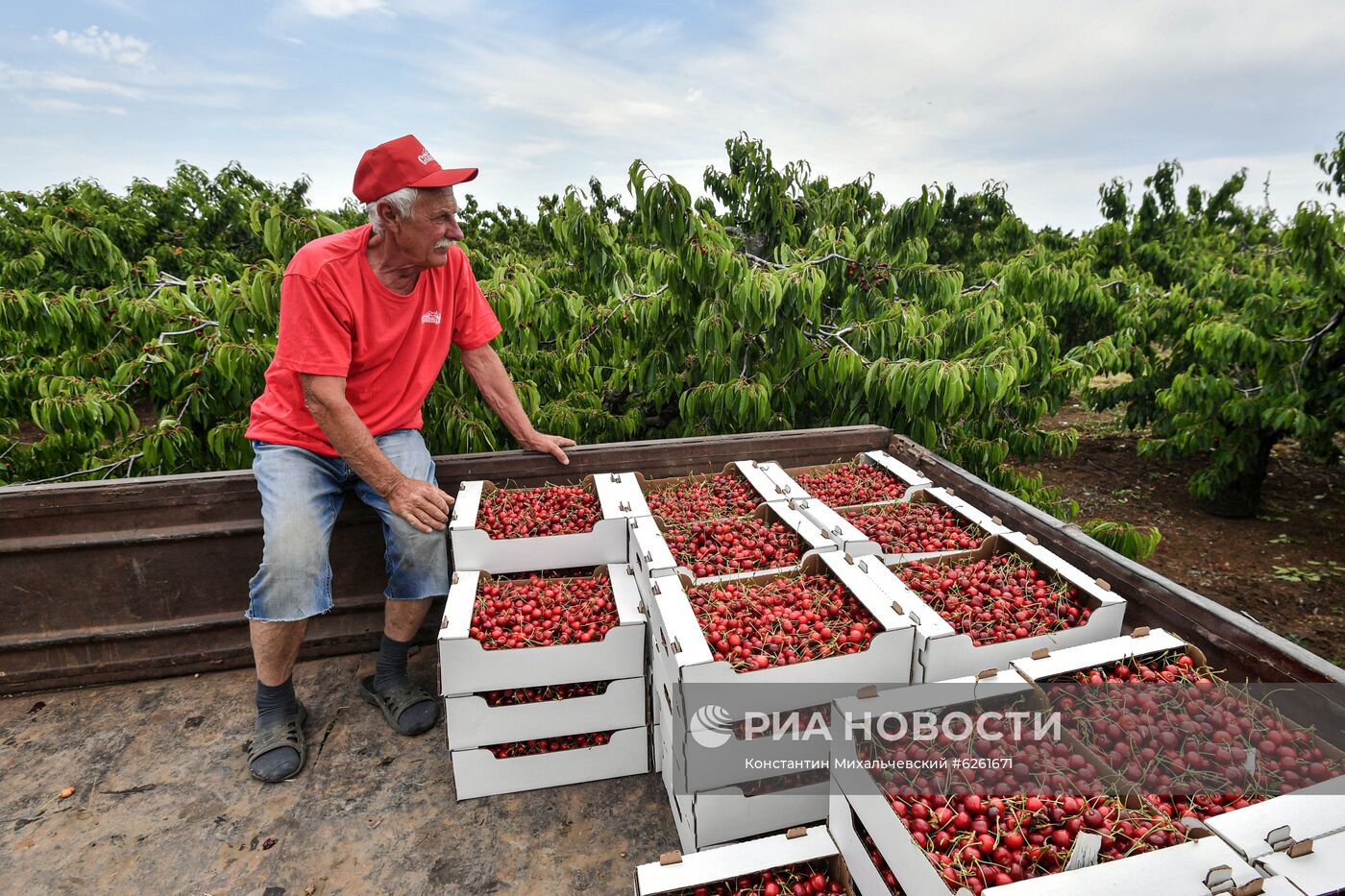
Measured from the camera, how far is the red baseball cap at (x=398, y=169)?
2.39m

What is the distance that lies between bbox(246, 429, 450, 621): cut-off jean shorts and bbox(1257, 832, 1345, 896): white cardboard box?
2.54 m

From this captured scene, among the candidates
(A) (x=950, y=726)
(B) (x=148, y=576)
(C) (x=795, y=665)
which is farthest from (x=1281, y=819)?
(B) (x=148, y=576)

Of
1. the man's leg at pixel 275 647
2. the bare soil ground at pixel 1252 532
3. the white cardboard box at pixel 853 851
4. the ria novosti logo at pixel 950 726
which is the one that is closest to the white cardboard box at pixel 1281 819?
the ria novosti logo at pixel 950 726

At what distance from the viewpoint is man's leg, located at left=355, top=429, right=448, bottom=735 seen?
2754mm

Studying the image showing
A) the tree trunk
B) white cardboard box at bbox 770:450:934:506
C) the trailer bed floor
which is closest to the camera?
the trailer bed floor

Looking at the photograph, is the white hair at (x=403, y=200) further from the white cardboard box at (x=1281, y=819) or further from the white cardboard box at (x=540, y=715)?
the white cardboard box at (x=1281, y=819)

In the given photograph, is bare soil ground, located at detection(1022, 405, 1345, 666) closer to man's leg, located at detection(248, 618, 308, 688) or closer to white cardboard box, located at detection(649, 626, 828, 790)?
white cardboard box, located at detection(649, 626, 828, 790)

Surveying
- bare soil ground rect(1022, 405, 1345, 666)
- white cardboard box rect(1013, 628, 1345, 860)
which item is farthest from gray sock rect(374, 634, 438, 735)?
bare soil ground rect(1022, 405, 1345, 666)

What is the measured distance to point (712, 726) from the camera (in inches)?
76.0

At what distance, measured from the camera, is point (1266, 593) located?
20.0ft

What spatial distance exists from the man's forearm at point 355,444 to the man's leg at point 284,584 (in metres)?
0.20

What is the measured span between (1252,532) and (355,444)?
8.89 metres

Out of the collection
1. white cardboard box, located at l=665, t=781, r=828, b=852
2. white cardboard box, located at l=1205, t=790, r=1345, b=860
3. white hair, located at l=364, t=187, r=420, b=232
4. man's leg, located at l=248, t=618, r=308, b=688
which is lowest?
white cardboard box, located at l=665, t=781, r=828, b=852

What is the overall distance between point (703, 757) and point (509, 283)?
2.48 metres
